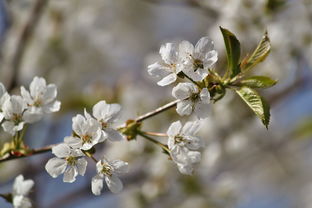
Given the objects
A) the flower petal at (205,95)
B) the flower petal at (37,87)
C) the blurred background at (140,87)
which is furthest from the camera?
the blurred background at (140,87)

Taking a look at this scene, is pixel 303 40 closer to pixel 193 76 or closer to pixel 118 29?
pixel 193 76

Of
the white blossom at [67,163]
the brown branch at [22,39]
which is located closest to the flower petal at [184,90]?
the white blossom at [67,163]

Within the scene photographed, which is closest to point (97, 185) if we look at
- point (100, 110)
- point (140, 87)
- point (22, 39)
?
point (100, 110)

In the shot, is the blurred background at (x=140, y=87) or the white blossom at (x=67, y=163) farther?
the blurred background at (x=140, y=87)

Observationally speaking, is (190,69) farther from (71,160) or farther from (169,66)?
(71,160)

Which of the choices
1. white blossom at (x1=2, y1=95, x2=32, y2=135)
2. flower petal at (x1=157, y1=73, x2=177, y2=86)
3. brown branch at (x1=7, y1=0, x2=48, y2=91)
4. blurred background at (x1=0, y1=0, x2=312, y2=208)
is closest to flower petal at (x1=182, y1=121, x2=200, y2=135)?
flower petal at (x1=157, y1=73, x2=177, y2=86)

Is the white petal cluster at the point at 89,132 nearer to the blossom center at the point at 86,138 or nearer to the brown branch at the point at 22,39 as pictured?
the blossom center at the point at 86,138

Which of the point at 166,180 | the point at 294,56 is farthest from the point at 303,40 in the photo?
the point at 166,180
